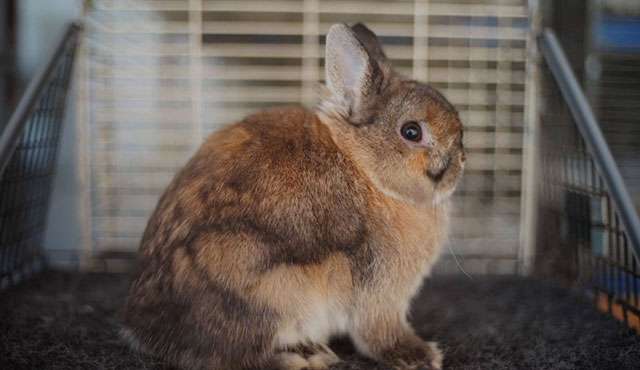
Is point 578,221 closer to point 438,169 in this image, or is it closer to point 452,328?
point 452,328

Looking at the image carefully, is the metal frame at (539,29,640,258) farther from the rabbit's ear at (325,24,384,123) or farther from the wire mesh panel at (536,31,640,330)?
the rabbit's ear at (325,24,384,123)

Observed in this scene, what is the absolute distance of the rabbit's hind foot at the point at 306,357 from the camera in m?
1.57

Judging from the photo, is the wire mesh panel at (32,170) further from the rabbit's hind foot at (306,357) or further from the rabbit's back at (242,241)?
the rabbit's hind foot at (306,357)

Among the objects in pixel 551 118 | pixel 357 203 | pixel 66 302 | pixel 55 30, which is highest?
pixel 55 30

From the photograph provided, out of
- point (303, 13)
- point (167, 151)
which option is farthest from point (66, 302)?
point (303, 13)

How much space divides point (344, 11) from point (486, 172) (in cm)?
98

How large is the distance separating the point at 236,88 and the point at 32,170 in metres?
0.97

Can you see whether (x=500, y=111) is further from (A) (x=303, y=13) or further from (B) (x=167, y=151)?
(B) (x=167, y=151)

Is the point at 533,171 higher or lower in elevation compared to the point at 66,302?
higher

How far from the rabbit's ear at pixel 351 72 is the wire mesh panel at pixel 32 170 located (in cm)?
106

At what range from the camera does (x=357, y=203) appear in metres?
1.71

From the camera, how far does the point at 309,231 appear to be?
1.59 m

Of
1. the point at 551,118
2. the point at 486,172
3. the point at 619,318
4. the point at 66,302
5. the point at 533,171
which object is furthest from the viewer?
the point at 486,172

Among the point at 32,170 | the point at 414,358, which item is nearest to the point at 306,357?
the point at 414,358
